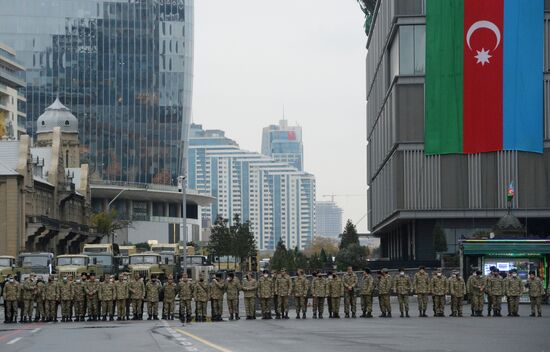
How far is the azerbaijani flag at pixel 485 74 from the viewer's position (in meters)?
80.4

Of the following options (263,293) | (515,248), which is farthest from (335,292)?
(515,248)

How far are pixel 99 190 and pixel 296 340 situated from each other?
133302 millimetres

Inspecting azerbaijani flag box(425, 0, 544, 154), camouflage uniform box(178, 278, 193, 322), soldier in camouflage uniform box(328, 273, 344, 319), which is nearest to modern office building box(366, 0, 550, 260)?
azerbaijani flag box(425, 0, 544, 154)

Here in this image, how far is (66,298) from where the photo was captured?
41.8 m

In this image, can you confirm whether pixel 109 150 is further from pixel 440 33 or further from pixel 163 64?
pixel 440 33

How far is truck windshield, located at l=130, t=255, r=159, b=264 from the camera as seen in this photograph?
70312 millimetres

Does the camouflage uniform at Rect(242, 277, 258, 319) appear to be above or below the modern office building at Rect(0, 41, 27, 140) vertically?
below

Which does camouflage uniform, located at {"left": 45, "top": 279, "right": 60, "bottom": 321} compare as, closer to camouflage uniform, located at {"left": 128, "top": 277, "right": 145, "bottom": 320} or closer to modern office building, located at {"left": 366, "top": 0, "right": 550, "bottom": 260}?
camouflage uniform, located at {"left": 128, "top": 277, "right": 145, "bottom": 320}

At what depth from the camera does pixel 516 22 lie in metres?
80.4

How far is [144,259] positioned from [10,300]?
29.2 metres

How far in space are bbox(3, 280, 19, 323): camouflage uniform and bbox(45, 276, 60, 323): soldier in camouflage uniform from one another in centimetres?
104

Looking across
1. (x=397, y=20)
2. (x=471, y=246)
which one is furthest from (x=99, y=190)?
(x=471, y=246)

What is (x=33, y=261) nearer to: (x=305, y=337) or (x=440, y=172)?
(x=440, y=172)

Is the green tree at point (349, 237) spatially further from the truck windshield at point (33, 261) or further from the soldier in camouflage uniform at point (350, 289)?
the soldier in camouflage uniform at point (350, 289)
